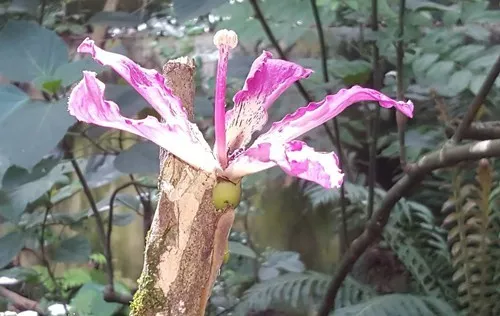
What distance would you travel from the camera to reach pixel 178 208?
35 centimetres

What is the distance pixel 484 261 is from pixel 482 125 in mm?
348

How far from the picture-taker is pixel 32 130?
2.24 ft

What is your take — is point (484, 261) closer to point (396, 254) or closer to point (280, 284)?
point (396, 254)

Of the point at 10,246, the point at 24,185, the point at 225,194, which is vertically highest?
the point at 225,194

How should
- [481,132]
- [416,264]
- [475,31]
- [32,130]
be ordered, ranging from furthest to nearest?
[416,264] < [475,31] < [481,132] < [32,130]

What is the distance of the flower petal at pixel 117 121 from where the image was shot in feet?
1.02

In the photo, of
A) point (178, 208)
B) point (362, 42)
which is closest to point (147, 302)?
point (178, 208)

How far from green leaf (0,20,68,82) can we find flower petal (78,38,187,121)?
49 centimetres

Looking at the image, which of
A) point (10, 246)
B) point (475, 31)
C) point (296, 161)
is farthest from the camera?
point (10, 246)

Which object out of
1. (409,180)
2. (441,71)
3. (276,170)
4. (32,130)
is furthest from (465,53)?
(32,130)

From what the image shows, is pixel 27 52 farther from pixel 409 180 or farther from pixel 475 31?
pixel 475 31

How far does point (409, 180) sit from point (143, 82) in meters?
0.55

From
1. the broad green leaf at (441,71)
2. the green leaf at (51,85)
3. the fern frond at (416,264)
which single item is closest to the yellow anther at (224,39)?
the green leaf at (51,85)

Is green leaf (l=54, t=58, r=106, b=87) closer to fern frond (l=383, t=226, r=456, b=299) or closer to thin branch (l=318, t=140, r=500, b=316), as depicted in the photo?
thin branch (l=318, t=140, r=500, b=316)
